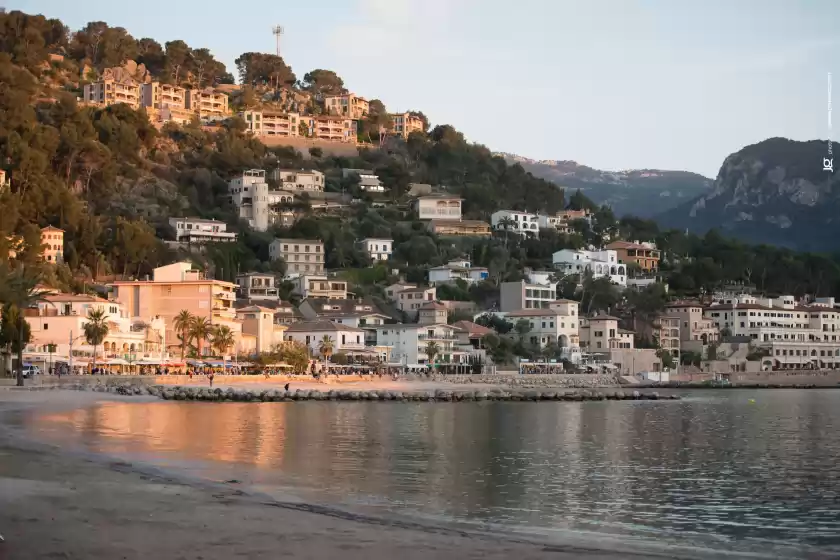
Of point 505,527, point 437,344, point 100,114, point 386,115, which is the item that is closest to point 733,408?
point 437,344

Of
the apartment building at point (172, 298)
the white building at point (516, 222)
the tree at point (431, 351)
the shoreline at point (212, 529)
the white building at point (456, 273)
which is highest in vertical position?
the white building at point (516, 222)

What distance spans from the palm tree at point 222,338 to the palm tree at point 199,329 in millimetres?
478

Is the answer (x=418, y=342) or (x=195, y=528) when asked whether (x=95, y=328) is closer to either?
(x=418, y=342)

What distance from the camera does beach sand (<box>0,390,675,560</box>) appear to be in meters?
12.3

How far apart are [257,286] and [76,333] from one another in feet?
92.1

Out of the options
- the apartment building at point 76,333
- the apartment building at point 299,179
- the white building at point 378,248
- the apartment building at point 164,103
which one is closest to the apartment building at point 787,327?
the white building at point 378,248

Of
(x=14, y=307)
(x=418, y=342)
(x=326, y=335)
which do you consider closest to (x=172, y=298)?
(x=326, y=335)

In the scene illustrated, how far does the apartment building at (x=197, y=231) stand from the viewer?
97812 mm

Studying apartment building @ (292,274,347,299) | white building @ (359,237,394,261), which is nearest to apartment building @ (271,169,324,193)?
white building @ (359,237,394,261)

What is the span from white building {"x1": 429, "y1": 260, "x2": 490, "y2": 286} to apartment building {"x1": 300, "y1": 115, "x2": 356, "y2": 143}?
3981 centimetres

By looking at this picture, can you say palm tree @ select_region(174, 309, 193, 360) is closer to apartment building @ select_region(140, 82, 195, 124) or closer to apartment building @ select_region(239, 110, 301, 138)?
apartment building @ select_region(140, 82, 195, 124)

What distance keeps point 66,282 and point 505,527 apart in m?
66.4

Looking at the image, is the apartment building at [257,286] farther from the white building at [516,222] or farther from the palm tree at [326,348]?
the white building at [516,222]

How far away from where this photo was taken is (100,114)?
10925cm
